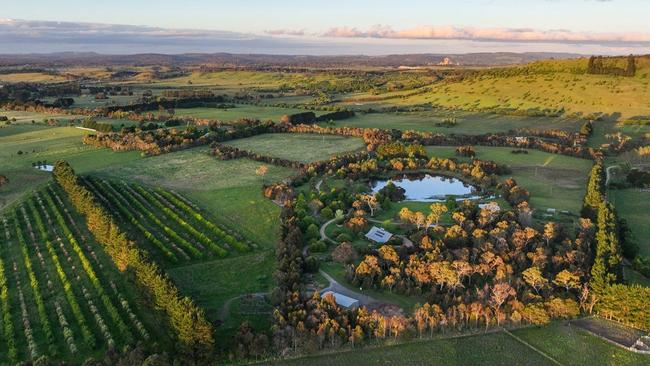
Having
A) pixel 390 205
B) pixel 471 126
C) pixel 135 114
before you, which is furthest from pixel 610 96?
pixel 135 114

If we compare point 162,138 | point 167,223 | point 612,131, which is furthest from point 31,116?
point 612,131

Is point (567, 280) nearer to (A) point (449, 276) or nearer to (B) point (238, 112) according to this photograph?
(A) point (449, 276)

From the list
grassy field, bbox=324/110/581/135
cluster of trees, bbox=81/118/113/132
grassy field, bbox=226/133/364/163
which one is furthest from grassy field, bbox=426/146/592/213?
cluster of trees, bbox=81/118/113/132

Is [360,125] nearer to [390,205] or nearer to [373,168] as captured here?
[373,168]

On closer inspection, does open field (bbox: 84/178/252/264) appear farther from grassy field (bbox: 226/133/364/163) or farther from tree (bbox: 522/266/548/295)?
grassy field (bbox: 226/133/364/163)

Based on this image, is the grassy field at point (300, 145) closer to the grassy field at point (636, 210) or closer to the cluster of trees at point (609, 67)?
the grassy field at point (636, 210)

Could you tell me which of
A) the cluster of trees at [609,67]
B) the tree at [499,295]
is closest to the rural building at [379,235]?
the tree at [499,295]
